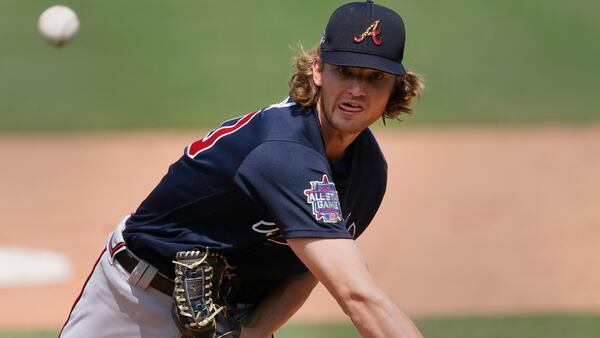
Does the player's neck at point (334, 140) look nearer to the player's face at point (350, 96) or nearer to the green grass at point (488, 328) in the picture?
the player's face at point (350, 96)

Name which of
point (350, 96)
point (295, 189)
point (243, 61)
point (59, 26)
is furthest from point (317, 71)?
point (243, 61)

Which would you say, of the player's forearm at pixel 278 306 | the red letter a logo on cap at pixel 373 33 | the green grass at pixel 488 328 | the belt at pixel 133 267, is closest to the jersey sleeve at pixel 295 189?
the red letter a logo on cap at pixel 373 33

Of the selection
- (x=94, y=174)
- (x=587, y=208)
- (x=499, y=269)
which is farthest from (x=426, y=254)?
(x=94, y=174)

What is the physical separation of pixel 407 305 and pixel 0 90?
6.08 m

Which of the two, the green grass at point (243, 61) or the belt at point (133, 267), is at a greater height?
the belt at point (133, 267)

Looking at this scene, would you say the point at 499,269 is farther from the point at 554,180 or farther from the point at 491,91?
the point at 491,91

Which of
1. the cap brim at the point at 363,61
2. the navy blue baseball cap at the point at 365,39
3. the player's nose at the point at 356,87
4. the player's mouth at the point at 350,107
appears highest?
the navy blue baseball cap at the point at 365,39

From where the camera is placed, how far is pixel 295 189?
3564 mm

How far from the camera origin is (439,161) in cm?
1016

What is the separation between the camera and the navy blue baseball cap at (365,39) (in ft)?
12.2

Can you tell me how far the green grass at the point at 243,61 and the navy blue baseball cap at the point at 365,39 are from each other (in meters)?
7.25

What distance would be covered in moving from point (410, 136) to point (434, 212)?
64.0 inches

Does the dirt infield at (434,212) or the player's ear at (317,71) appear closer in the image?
the player's ear at (317,71)

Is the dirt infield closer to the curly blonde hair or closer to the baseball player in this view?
the baseball player
